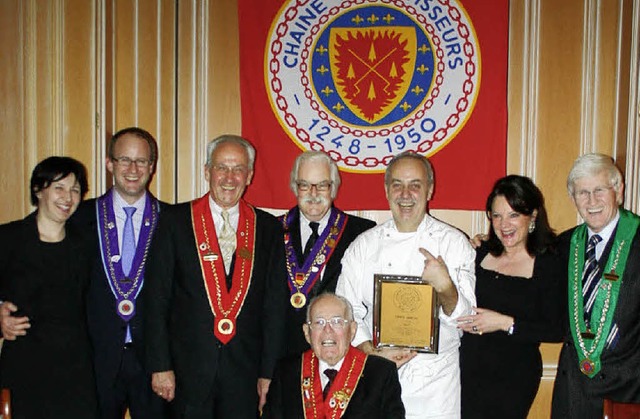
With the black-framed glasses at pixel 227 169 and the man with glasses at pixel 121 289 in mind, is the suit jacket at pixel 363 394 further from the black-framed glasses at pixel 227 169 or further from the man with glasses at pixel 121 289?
the black-framed glasses at pixel 227 169

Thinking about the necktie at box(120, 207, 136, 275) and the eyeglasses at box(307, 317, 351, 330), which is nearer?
the eyeglasses at box(307, 317, 351, 330)

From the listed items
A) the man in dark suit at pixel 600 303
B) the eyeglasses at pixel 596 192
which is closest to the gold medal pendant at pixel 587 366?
the man in dark suit at pixel 600 303

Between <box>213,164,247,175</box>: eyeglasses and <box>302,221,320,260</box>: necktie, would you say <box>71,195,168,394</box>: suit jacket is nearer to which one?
<box>213,164,247,175</box>: eyeglasses

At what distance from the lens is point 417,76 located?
4.23 meters

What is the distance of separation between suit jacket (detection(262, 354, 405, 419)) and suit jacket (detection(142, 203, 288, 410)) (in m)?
0.43

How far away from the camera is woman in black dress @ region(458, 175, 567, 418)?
2912 mm

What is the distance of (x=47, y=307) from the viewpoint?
2.92 m

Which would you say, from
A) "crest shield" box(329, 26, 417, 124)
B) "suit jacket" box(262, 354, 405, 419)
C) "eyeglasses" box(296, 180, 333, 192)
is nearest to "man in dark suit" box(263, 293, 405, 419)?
"suit jacket" box(262, 354, 405, 419)

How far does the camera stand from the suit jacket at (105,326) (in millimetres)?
3162

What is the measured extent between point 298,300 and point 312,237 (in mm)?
343

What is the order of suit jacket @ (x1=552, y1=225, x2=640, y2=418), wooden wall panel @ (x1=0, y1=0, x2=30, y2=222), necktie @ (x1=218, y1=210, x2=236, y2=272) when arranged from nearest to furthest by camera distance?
suit jacket @ (x1=552, y1=225, x2=640, y2=418)
necktie @ (x1=218, y1=210, x2=236, y2=272)
wooden wall panel @ (x1=0, y1=0, x2=30, y2=222)

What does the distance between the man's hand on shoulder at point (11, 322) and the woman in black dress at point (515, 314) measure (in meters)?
2.04

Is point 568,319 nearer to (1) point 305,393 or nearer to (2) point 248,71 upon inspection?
(1) point 305,393

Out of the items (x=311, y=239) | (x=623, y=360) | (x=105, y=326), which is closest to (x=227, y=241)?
(x=311, y=239)
